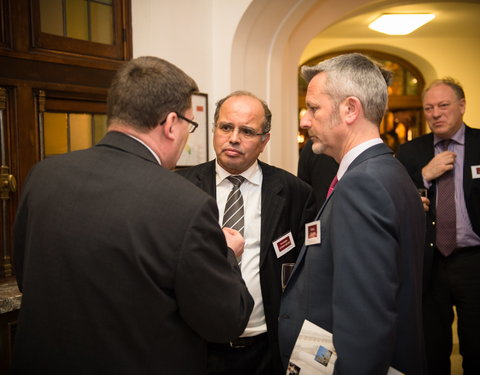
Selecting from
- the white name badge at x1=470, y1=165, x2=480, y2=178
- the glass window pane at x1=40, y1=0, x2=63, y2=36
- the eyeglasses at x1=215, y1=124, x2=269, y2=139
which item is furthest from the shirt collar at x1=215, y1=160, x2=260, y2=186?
the white name badge at x1=470, y1=165, x2=480, y2=178

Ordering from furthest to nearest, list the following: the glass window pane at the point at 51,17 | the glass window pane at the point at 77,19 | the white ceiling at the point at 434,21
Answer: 1. the white ceiling at the point at 434,21
2. the glass window pane at the point at 77,19
3. the glass window pane at the point at 51,17

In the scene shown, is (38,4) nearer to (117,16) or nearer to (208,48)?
(117,16)

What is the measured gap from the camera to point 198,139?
3.13 metres

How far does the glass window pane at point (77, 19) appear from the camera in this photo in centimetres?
241

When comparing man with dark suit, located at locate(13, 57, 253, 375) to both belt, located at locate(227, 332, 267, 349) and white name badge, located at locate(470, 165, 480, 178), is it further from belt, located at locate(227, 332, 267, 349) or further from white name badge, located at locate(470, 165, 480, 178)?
white name badge, located at locate(470, 165, 480, 178)

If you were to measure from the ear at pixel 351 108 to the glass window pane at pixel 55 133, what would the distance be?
5.37 ft

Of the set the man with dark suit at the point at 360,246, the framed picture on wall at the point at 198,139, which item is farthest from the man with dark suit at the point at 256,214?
the framed picture on wall at the point at 198,139

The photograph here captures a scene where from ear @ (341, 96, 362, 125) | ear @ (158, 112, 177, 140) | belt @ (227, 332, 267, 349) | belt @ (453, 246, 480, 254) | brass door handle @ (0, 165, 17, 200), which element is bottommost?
belt @ (227, 332, 267, 349)

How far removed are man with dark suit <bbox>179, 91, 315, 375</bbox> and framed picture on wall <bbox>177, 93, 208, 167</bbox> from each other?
0.97m

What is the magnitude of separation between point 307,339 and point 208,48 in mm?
2397

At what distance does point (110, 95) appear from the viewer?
3.81 feet

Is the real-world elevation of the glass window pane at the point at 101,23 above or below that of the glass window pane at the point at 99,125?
above

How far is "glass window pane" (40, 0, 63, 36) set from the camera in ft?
7.41

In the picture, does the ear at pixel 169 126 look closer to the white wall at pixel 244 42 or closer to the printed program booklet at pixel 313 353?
the printed program booklet at pixel 313 353
